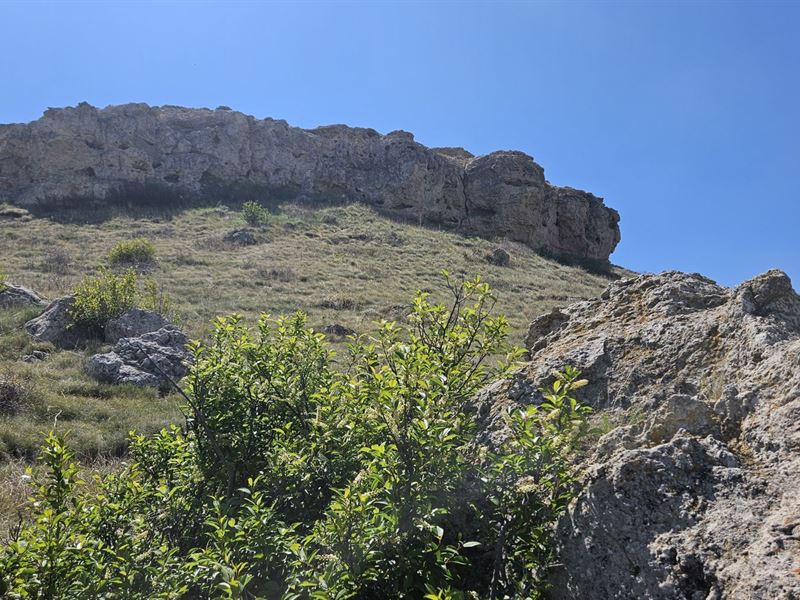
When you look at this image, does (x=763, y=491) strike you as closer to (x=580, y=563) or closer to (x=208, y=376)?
(x=580, y=563)

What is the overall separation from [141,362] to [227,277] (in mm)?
10225

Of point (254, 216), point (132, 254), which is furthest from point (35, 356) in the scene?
point (254, 216)

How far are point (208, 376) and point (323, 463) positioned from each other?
3.65 feet

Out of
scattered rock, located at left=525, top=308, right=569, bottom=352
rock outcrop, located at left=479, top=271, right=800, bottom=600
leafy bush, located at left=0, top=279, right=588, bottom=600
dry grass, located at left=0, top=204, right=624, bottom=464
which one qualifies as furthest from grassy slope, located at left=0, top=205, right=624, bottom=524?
rock outcrop, located at left=479, top=271, right=800, bottom=600

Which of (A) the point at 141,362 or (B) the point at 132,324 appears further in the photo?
(B) the point at 132,324

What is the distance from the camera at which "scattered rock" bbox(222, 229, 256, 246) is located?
26.0 m

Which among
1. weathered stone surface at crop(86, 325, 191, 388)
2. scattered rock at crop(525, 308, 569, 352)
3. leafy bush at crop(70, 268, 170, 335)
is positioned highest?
scattered rock at crop(525, 308, 569, 352)

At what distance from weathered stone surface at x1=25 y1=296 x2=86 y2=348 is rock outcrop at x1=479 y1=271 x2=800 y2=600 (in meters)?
10.6

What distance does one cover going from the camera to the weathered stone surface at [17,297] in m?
12.9

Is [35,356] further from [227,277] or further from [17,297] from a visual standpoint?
[227,277]

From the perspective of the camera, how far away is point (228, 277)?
19516 millimetres

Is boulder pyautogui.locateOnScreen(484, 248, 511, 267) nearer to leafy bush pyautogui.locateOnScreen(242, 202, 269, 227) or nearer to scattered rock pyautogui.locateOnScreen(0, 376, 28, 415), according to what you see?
leafy bush pyautogui.locateOnScreen(242, 202, 269, 227)

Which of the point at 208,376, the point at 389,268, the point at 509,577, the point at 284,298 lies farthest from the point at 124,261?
the point at 509,577

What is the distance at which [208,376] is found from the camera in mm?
3424
